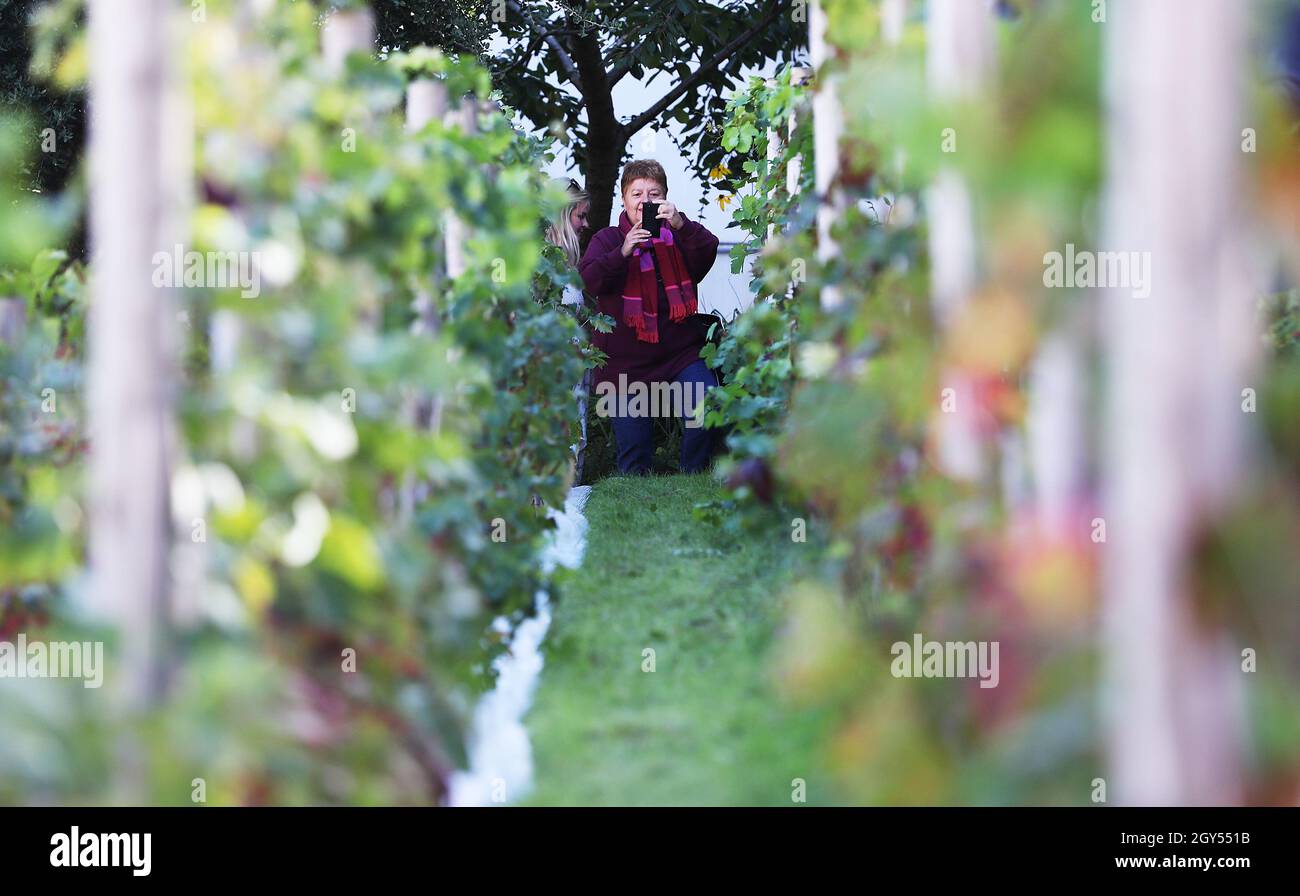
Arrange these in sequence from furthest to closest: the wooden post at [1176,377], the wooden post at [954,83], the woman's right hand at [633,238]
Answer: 1. the woman's right hand at [633,238]
2. the wooden post at [954,83]
3. the wooden post at [1176,377]

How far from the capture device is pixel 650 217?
7.41 meters

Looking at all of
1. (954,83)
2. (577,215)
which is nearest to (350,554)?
(954,83)

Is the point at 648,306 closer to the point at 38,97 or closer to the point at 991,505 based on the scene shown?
the point at 38,97

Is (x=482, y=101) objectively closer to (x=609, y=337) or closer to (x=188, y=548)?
(x=188, y=548)

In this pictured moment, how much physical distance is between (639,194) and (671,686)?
177 inches

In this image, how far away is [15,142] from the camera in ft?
6.75

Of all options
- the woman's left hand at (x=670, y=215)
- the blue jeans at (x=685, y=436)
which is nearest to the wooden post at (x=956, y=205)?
the woman's left hand at (x=670, y=215)

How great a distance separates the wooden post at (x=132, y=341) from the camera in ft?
5.68

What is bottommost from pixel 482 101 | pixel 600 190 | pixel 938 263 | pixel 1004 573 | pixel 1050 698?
pixel 1050 698

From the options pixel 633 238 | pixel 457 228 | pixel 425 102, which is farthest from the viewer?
pixel 633 238

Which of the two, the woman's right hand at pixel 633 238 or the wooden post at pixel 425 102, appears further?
the woman's right hand at pixel 633 238

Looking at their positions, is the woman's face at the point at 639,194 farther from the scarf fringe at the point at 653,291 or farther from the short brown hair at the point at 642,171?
the scarf fringe at the point at 653,291
